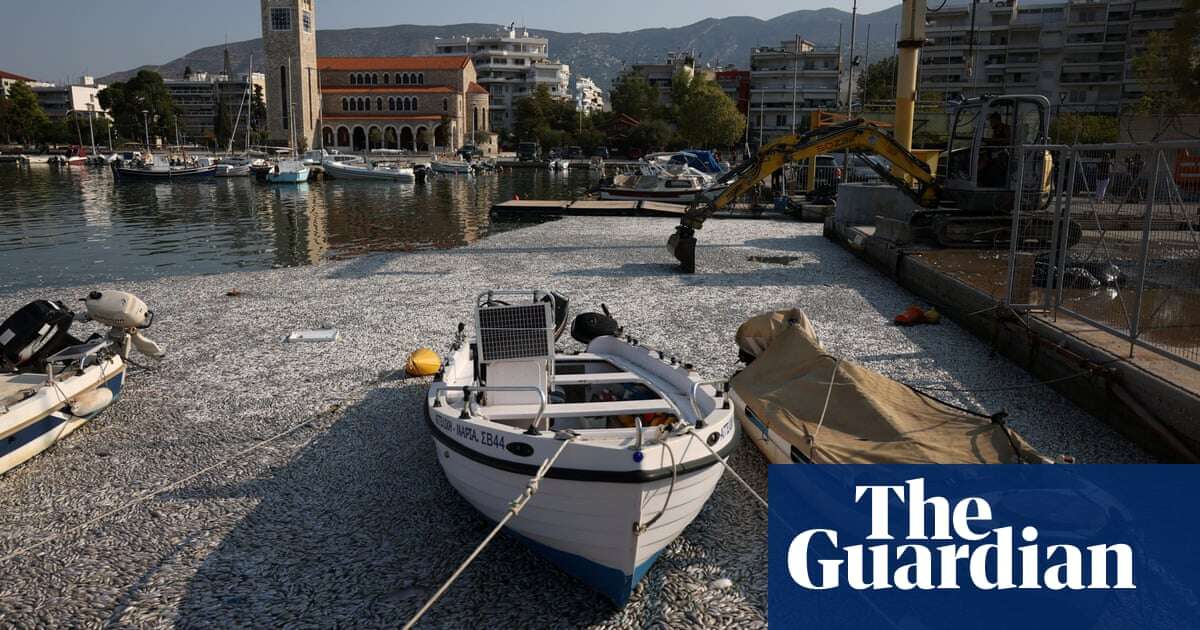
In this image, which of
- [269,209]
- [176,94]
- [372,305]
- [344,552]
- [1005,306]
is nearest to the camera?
[344,552]

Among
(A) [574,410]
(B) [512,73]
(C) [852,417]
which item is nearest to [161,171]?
(A) [574,410]

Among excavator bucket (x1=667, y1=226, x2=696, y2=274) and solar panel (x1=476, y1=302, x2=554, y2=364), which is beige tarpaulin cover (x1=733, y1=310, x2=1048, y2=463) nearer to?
solar panel (x1=476, y1=302, x2=554, y2=364)

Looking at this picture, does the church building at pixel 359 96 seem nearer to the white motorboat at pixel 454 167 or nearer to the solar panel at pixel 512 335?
the white motorboat at pixel 454 167

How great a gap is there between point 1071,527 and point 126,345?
31.2 feet

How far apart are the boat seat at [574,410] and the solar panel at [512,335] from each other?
2.02 ft

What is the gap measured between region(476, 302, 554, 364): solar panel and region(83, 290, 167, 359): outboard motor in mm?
4923

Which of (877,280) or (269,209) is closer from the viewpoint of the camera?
(877,280)

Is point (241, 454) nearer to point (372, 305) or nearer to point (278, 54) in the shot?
point (372, 305)

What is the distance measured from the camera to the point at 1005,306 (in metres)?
11.1

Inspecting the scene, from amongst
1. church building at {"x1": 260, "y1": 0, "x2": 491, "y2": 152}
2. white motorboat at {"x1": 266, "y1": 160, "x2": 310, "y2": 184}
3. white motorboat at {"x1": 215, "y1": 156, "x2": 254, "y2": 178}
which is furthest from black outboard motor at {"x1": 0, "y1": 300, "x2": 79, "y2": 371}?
church building at {"x1": 260, "y1": 0, "x2": 491, "y2": 152}

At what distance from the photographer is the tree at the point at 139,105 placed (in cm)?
12688

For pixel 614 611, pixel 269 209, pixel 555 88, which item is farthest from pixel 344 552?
pixel 555 88

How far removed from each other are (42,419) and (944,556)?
7.73m

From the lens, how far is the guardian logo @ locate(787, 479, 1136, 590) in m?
5.13
